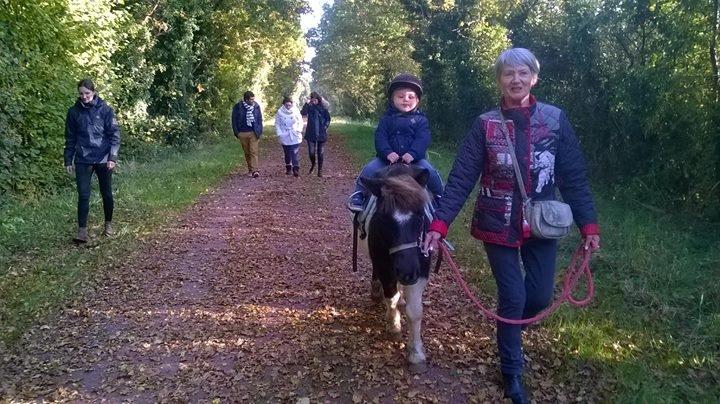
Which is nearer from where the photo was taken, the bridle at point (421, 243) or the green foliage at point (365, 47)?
the bridle at point (421, 243)

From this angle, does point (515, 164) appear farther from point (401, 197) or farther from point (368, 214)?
point (368, 214)

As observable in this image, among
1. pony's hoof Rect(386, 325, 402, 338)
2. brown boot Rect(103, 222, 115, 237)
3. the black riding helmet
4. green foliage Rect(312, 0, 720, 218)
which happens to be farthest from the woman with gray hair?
brown boot Rect(103, 222, 115, 237)

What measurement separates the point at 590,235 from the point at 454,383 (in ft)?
5.03

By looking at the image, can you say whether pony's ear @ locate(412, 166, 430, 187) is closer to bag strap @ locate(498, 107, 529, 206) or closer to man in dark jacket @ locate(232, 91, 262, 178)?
bag strap @ locate(498, 107, 529, 206)

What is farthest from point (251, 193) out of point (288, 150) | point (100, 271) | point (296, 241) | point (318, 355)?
point (318, 355)

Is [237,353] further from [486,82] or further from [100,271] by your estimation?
[486,82]

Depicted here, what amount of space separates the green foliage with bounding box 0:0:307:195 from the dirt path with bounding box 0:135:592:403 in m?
4.23

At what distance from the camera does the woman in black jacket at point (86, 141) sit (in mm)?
7574

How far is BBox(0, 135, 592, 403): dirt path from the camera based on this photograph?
421 centimetres

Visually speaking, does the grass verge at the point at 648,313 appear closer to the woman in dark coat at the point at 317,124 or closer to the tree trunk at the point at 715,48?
the tree trunk at the point at 715,48

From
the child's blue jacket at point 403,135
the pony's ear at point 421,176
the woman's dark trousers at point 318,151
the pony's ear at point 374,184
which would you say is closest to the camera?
the pony's ear at point 374,184

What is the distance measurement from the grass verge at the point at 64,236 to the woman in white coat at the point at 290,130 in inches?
83.6

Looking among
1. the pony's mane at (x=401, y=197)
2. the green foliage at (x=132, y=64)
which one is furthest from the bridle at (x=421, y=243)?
the green foliage at (x=132, y=64)

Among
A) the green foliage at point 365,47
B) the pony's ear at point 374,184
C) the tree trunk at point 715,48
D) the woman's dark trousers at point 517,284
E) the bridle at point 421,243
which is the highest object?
the green foliage at point 365,47
